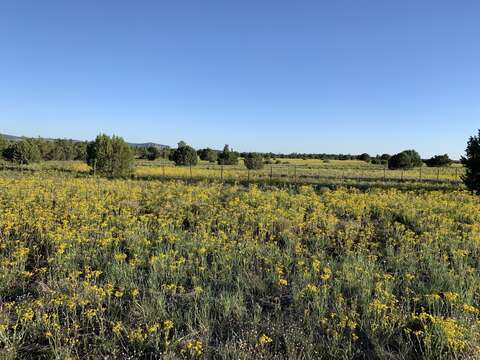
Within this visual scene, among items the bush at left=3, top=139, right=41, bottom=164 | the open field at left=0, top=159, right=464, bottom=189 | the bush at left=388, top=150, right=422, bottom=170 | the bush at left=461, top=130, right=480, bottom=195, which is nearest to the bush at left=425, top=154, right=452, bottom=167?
the bush at left=388, top=150, right=422, bottom=170

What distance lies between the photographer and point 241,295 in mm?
4363

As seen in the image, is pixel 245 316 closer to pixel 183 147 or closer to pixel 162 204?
pixel 162 204

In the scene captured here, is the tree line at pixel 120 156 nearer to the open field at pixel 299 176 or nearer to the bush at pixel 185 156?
the bush at pixel 185 156

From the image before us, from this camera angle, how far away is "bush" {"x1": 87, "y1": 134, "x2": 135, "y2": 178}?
872 inches

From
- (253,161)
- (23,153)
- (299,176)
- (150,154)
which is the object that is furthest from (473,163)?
(150,154)

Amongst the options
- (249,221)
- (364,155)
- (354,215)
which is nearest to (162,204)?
(249,221)

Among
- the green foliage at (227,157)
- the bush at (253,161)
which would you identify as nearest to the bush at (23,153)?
the bush at (253,161)

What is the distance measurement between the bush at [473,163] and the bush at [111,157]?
2020cm

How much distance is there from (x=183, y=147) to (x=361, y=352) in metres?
37.6

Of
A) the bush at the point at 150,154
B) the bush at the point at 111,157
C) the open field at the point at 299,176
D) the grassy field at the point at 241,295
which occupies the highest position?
the bush at the point at 150,154

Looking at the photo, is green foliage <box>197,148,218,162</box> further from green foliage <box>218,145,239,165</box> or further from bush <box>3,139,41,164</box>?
bush <box>3,139,41,164</box>

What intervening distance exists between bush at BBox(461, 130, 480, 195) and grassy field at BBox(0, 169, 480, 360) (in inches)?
335

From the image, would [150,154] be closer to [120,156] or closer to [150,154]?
[150,154]

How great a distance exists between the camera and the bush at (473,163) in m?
15.1
